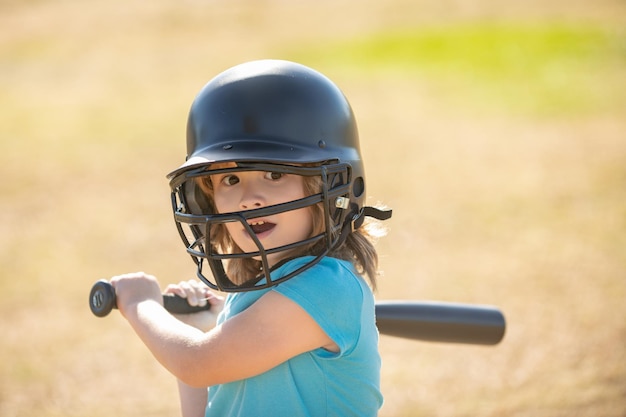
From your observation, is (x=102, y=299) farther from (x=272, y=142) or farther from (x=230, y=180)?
(x=272, y=142)

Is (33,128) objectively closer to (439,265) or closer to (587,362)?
(439,265)

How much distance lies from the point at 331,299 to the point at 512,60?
17.3 metres

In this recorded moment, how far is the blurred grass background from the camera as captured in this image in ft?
16.4

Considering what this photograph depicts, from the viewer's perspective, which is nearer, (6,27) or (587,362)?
(587,362)

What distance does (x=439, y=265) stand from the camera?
705 centimetres

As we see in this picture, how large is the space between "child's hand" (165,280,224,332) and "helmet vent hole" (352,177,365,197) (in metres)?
0.67

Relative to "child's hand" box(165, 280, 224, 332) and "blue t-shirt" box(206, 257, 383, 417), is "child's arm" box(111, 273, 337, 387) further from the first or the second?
"child's hand" box(165, 280, 224, 332)

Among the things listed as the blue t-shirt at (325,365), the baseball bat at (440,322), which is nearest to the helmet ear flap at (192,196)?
the blue t-shirt at (325,365)

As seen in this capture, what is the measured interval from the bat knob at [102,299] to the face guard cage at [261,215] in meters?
0.32

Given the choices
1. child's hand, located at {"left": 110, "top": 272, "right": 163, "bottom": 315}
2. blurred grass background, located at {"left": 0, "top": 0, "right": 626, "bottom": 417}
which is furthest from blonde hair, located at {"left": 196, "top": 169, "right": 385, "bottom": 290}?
blurred grass background, located at {"left": 0, "top": 0, "right": 626, "bottom": 417}

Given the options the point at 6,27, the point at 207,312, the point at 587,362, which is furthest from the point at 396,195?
the point at 6,27

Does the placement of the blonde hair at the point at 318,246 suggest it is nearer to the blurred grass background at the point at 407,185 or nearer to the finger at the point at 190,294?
the finger at the point at 190,294

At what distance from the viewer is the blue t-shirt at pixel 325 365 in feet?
7.03

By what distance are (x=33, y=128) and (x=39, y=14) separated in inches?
583
